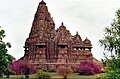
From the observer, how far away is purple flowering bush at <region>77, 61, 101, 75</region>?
295ft

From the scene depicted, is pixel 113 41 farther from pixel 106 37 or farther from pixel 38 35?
pixel 38 35

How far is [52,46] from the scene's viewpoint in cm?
9938

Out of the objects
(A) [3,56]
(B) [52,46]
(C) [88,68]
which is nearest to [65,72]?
(C) [88,68]

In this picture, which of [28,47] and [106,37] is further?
[28,47]

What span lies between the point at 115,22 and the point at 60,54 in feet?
218

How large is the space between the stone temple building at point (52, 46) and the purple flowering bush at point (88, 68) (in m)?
5.40

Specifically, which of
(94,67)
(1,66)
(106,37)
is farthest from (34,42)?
(106,37)

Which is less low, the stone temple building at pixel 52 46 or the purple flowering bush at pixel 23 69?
the stone temple building at pixel 52 46

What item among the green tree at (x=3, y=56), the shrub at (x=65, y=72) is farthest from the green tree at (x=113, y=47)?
the shrub at (x=65, y=72)

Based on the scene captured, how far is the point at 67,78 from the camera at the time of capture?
84688 mm

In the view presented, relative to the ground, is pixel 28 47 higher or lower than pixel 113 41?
higher

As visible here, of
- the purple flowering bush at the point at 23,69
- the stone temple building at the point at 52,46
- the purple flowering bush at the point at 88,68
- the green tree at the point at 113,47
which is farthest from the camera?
the stone temple building at the point at 52,46

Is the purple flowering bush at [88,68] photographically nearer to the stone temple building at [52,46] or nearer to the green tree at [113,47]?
the stone temple building at [52,46]

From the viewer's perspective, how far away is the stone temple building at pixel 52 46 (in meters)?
98.1
